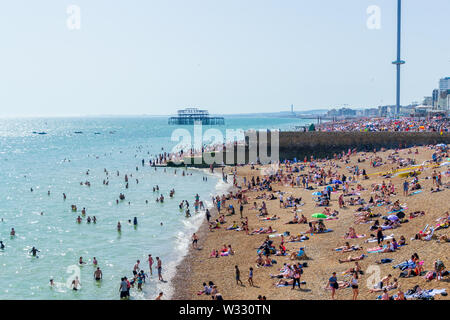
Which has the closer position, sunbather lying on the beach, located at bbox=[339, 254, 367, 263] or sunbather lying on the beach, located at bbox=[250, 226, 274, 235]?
sunbather lying on the beach, located at bbox=[339, 254, 367, 263]

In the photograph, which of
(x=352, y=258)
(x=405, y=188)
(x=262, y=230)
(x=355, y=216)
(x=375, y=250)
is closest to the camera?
(x=352, y=258)

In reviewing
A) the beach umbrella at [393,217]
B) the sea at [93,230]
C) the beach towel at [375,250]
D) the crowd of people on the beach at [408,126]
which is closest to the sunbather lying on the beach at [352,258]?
the beach towel at [375,250]

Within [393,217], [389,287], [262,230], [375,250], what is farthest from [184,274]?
[393,217]

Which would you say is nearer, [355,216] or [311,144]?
[355,216]

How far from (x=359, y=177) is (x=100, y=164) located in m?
44.3

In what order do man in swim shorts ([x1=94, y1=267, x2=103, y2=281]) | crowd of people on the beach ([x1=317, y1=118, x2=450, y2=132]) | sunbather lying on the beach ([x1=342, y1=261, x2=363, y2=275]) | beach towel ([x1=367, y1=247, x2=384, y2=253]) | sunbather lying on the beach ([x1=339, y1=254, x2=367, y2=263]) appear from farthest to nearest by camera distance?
crowd of people on the beach ([x1=317, y1=118, x2=450, y2=132]) → man in swim shorts ([x1=94, y1=267, x2=103, y2=281]) → beach towel ([x1=367, y1=247, x2=384, y2=253]) → sunbather lying on the beach ([x1=339, y1=254, x2=367, y2=263]) → sunbather lying on the beach ([x1=342, y1=261, x2=363, y2=275])

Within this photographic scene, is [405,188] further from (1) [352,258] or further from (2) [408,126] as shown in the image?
(2) [408,126]

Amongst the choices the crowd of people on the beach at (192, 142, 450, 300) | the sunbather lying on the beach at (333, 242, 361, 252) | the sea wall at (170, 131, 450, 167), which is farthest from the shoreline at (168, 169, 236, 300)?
the sea wall at (170, 131, 450, 167)

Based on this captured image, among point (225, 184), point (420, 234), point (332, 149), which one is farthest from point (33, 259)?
point (332, 149)

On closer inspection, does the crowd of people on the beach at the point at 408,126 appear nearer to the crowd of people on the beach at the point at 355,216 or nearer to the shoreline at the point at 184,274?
the crowd of people on the beach at the point at 355,216

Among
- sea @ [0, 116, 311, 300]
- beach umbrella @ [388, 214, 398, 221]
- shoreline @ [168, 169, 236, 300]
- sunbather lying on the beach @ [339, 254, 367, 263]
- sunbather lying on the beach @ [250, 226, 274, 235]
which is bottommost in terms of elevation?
sea @ [0, 116, 311, 300]

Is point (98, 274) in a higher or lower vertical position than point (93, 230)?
higher

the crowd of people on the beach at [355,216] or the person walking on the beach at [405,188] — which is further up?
the person walking on the beach at [405,188]

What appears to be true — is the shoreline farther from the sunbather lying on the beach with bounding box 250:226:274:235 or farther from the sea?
the sunbather lying on the beach with bounding box 250:226:274:235
